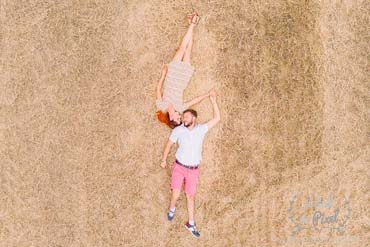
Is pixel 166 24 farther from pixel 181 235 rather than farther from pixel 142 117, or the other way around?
pixel 181 235

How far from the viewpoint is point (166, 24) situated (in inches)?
249

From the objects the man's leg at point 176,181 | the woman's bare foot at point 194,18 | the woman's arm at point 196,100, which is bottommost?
the man's leg at point 176,181

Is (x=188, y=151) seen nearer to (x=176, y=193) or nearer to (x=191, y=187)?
(x=191, y=187)

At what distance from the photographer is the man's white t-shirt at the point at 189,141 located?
611 centimetres

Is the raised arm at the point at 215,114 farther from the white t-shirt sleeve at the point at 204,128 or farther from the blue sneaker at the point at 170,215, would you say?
the blue sneaker at the point at 170,215

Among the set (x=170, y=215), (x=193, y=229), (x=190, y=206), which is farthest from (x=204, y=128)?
(x=193, y=229)

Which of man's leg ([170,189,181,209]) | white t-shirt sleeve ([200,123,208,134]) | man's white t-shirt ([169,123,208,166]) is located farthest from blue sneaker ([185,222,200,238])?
white t-shirt sleeve ([200,123,208,134])

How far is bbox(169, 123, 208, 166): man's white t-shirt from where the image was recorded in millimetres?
6113

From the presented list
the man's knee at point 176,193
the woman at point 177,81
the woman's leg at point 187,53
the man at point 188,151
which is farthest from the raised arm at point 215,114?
the man's knee at point 176,193

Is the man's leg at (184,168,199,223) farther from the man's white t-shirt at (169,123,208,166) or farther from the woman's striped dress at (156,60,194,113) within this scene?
the woman's striped dress at (156,60,194,113)

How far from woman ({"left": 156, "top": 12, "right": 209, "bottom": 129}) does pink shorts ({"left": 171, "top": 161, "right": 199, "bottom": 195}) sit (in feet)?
1.75

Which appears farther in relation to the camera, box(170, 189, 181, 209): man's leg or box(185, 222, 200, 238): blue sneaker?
box(185, 222, 200, 238): blue sneaker

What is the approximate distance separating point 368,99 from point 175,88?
246 cm

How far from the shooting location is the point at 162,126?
252 inches
